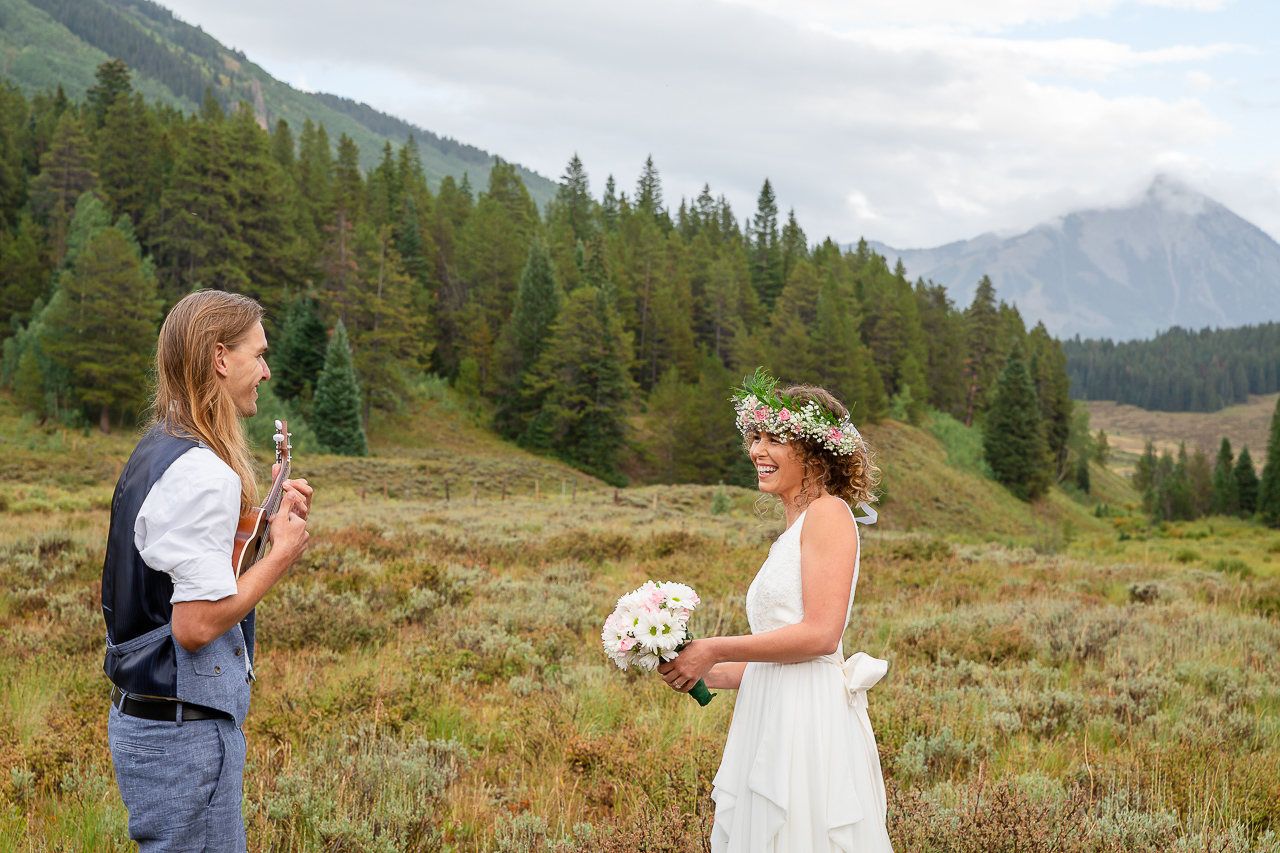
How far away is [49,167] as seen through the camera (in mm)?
52438

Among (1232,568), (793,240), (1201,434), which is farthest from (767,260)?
(1201,434)

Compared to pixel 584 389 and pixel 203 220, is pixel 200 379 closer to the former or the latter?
pixel 584 389

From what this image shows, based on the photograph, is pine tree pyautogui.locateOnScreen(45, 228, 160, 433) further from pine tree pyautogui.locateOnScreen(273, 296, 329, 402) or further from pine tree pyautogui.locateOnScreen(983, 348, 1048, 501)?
pine tree pyautogui.locateOnScreen(983, 348, 1048, 501)

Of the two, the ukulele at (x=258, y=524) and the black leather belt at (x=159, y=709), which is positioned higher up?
the ukulele at (x=258, y=524)

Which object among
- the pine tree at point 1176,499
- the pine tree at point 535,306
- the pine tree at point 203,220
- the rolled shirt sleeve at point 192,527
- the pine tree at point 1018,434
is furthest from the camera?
the pine tree at point 1176,499

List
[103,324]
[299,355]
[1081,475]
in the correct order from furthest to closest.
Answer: [1081,475], [299,355], [103,324]

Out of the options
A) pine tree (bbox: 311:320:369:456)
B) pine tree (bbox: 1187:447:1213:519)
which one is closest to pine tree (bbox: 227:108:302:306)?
pine tree (bbox: 311:320:369:456)

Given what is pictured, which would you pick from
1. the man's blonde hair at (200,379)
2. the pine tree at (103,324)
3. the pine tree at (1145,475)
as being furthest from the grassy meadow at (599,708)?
the pine tree at (1145,475)

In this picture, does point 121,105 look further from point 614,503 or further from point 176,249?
point 614,503

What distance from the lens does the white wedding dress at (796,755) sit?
270 cm

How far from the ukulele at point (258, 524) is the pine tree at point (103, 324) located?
45.7 metres

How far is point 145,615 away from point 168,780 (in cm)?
50

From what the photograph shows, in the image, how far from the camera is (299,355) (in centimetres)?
5191

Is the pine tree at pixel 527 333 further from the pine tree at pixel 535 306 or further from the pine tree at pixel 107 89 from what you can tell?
the pine tree at pixel 107 89
